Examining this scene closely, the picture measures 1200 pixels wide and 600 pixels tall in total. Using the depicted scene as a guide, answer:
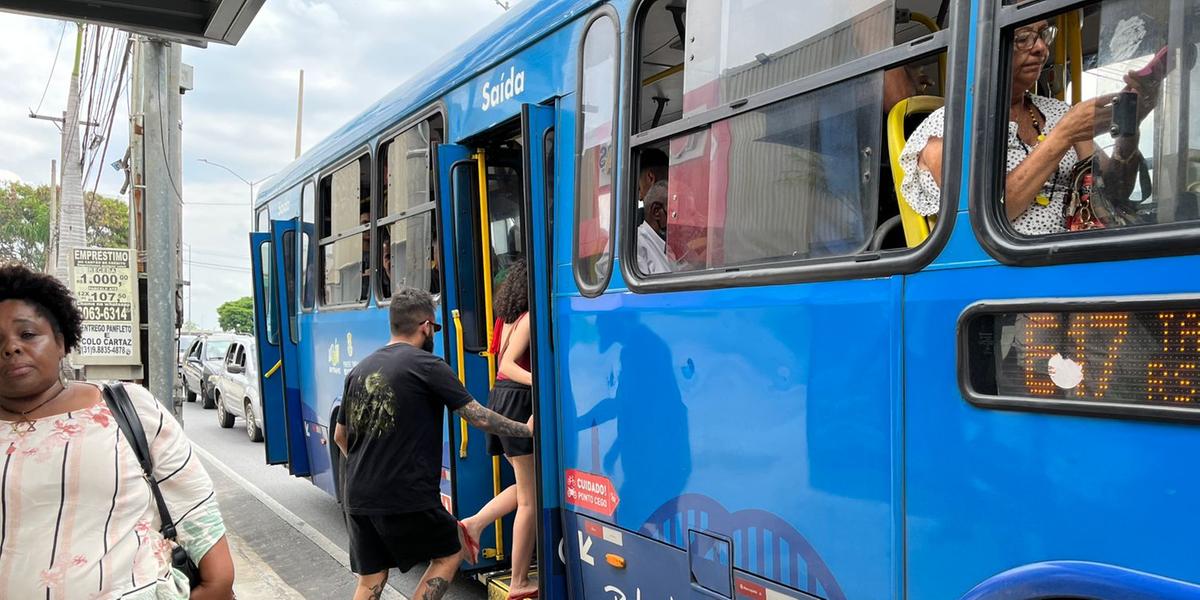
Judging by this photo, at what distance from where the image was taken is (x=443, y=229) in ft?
14.1

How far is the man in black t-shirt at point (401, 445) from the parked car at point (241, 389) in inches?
347

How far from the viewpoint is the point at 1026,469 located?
192 cm

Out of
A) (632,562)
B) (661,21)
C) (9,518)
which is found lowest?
(632,562)

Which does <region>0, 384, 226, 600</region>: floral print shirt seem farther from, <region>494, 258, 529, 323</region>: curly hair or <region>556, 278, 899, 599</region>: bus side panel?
<region>494, 258, 529, 323</region>: curly hair

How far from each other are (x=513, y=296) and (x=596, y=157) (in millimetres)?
1116

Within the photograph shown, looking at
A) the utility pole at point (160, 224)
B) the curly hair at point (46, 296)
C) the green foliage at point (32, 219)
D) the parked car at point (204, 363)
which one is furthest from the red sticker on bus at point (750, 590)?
the green foliage at point (32, 219)

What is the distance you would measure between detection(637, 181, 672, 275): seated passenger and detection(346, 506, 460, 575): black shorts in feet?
5.32

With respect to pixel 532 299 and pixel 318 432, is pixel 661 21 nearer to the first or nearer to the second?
pixel 532 299

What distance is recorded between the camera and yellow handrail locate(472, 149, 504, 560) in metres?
4.43

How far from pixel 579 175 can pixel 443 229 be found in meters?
1.02

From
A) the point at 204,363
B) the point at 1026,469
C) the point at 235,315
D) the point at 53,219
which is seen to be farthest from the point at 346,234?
the point at 235,315

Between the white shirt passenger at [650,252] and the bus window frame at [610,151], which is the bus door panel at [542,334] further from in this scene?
the white shirt passenger at [650,252]

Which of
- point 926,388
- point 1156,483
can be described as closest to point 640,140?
point 926,388

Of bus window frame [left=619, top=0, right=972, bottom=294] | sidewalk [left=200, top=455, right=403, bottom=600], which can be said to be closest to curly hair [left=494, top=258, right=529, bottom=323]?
bus window frame [left=619, top=0, right=972, bottom=294]
